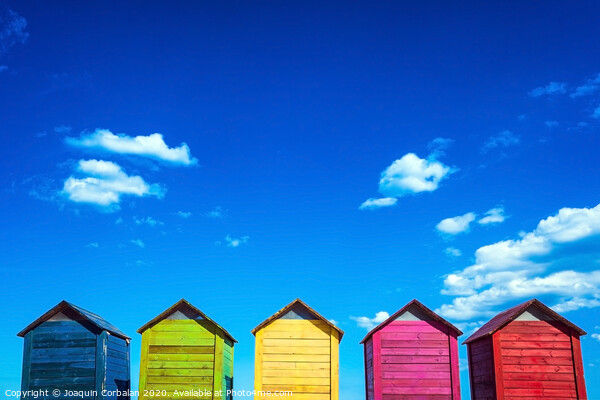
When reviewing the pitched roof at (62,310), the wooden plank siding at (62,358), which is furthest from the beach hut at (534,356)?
the wooden plank siding at (62,358)

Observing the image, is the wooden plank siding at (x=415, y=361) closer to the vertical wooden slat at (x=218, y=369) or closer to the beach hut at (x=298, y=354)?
the beach hut at (x=298, y=354)

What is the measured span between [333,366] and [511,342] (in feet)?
24.0

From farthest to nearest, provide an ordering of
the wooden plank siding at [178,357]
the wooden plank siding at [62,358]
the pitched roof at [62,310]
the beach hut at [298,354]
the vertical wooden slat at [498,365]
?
the pitched roof at [62,310] → the wooden plank siding at [62,358] → the wooden plank siding at [178,357] → the beach hut at [298,354] → the vertical wooden slat at [498,365]

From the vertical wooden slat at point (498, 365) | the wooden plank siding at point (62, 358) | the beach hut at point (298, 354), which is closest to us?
the vertical wooden slat at point (498, 365)

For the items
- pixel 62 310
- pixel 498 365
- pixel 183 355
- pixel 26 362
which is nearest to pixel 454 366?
pixel 498 365

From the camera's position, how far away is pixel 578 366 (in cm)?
2477

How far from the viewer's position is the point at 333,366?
80.9 feet

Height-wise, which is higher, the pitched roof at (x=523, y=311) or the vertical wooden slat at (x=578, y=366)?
the pitched roof at (x=523, y=311)

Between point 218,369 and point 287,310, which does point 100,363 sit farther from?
point 287,310

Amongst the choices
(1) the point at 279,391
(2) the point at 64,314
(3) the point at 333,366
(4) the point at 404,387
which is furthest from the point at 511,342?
(2) the point at 64,314

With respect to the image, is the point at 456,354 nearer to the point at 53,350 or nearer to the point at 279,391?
the point at 279,391

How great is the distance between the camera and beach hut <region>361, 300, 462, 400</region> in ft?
79.4

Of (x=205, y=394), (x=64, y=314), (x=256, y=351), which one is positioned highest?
(x=64, y=314)

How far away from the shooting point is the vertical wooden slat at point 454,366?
24.2 metres
